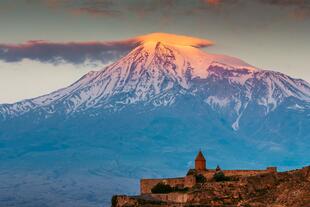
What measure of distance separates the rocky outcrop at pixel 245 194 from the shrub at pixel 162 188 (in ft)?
7.11

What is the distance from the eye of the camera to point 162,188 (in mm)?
69500

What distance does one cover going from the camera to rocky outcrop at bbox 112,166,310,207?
58494 mm

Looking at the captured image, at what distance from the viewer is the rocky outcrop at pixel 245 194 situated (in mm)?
58494

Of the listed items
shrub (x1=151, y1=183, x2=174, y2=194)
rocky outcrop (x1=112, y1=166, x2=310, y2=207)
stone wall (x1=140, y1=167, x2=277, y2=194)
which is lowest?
rocky outcrop (x1=112, y1=166, x2=310, y2=207)

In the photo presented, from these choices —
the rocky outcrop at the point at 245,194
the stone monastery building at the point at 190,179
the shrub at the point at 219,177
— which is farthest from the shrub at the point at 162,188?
the shrub at the point at 219,177

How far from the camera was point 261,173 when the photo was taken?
67125 millimetres

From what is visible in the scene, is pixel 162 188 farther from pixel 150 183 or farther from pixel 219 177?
pixel 219 177

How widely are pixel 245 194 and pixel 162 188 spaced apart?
30.1ft

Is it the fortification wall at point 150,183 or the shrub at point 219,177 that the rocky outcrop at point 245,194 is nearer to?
the shrub at point 219,177

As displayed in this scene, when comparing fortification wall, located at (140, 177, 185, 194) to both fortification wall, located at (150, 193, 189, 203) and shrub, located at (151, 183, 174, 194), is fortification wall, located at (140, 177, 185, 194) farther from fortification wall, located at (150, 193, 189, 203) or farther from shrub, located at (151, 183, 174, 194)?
fortification wall, located at (150, 193, 189, 203)

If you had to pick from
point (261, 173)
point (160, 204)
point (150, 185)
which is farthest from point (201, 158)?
point (160, 204)

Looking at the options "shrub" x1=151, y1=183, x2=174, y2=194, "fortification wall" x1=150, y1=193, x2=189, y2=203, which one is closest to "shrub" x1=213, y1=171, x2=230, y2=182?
"shrub" x1=151, y1=183, x2=174, y2=194

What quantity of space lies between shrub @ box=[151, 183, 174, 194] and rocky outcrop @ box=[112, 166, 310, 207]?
217cm

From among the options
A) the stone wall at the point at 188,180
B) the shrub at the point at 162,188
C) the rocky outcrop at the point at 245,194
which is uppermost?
the stone wall at the point at 188,180
